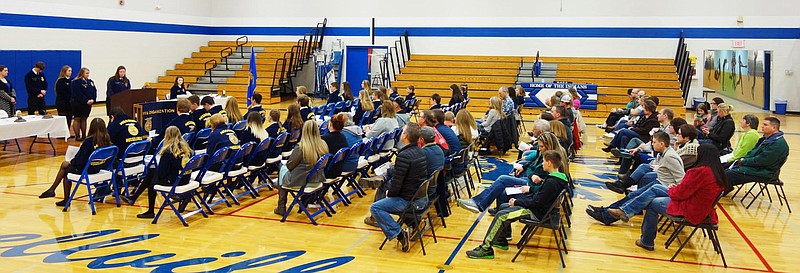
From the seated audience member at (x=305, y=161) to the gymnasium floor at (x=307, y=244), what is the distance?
17.3 inches

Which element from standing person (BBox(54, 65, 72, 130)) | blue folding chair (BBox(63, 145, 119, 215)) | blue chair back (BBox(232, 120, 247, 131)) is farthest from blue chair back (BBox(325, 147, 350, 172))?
standing person (BBox(54, 65, 72, 130))

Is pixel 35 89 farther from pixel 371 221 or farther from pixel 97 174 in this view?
pixel 371 221

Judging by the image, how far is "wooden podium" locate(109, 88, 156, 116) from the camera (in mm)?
11820

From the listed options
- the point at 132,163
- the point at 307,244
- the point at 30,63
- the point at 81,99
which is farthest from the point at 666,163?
the point at 30,63

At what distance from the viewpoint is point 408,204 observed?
605 centimetres

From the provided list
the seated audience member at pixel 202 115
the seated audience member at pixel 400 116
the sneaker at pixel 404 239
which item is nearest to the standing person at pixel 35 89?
the seated audience member at pixel 202 115

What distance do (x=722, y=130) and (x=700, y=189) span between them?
3.86 meters

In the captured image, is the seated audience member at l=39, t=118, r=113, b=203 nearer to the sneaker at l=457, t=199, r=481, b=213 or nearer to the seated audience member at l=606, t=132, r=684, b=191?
the sneaker at l=457, t=199, r=481, b=213

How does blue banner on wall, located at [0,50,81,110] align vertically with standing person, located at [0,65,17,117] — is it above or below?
above

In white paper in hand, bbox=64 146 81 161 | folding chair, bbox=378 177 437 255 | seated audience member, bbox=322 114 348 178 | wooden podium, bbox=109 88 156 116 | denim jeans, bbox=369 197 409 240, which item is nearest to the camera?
denim jeans, bbox=369 197 409 240

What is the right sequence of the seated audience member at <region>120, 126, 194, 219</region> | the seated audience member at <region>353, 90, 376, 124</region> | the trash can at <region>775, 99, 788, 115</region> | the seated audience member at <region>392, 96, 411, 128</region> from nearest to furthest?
1. the seated audience member at <region>120, 126, 194, 219</region>
2. the seated audience member at <region>392, 96, 411, 128</region>
3. the seated audience member at <region>353, 90, 376, 124</region>
4. the trash can at <region>775, 99, 788, 115</region>

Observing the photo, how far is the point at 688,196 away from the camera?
5.89m

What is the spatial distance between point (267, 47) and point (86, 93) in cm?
1282

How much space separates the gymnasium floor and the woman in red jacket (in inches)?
18.3
